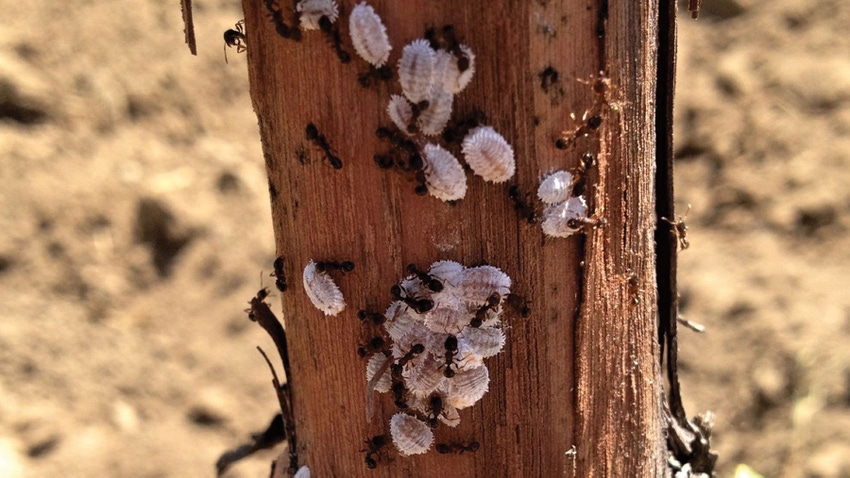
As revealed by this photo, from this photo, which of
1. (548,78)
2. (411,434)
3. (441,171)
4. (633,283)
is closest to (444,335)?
(411,434)

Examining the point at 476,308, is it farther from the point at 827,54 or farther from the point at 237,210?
the point at 827,54

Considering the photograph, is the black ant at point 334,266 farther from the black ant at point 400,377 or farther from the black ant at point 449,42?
the black ant at point 449,42

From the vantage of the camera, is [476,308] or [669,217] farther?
[669,217]

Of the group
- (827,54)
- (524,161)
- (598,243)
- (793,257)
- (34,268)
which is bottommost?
(793,257)

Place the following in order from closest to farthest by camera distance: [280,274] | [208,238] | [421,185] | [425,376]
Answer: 1. [421,185]
2. [425,376]
3. [280,274]
4. [208,238]

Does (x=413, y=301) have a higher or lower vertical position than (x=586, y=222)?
lower

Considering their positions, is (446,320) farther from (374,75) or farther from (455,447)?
(374,75)

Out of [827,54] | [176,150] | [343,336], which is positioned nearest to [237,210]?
[176,150]
